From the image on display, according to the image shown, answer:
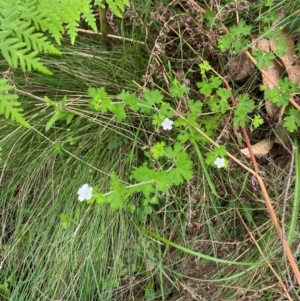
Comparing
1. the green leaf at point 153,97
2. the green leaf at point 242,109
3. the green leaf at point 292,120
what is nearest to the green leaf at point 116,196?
the green leaf at point 153,97

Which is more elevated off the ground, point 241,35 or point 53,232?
point 241,35

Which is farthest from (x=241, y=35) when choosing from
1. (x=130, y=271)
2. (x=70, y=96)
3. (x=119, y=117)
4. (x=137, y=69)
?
(x=130, y=271)

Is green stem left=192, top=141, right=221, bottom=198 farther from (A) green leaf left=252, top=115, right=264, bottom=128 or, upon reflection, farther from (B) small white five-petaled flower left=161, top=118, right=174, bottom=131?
(A) green leaf left=252, top=115, right=264, bottom=128

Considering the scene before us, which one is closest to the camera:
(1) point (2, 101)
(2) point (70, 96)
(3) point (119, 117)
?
(1) point (2, 101)

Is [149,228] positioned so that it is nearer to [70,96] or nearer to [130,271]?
[130,271]

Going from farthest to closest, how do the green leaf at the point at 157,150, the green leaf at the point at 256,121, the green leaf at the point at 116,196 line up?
the green leaf at the point at 256,121 → the green leaf at the point at 157,150 → the green leaf at the point at 116,196

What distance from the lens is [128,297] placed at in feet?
6.68

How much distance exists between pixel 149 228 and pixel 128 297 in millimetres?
315

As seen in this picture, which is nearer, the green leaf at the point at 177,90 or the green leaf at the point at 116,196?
the green leaf at the point at 116,196

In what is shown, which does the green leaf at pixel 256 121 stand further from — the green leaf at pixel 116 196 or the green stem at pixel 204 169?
the green leaf at pixel 116 196

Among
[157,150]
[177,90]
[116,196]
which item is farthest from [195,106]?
[116,196]

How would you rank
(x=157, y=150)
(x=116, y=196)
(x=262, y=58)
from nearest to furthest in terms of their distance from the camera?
(x=116, y=196), (x=157, y=150), (x=262, y=58)

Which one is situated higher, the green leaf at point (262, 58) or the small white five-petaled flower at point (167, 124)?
the green leaf at point (262, 58)

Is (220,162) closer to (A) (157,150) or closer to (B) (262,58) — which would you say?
(A) (157,150)
